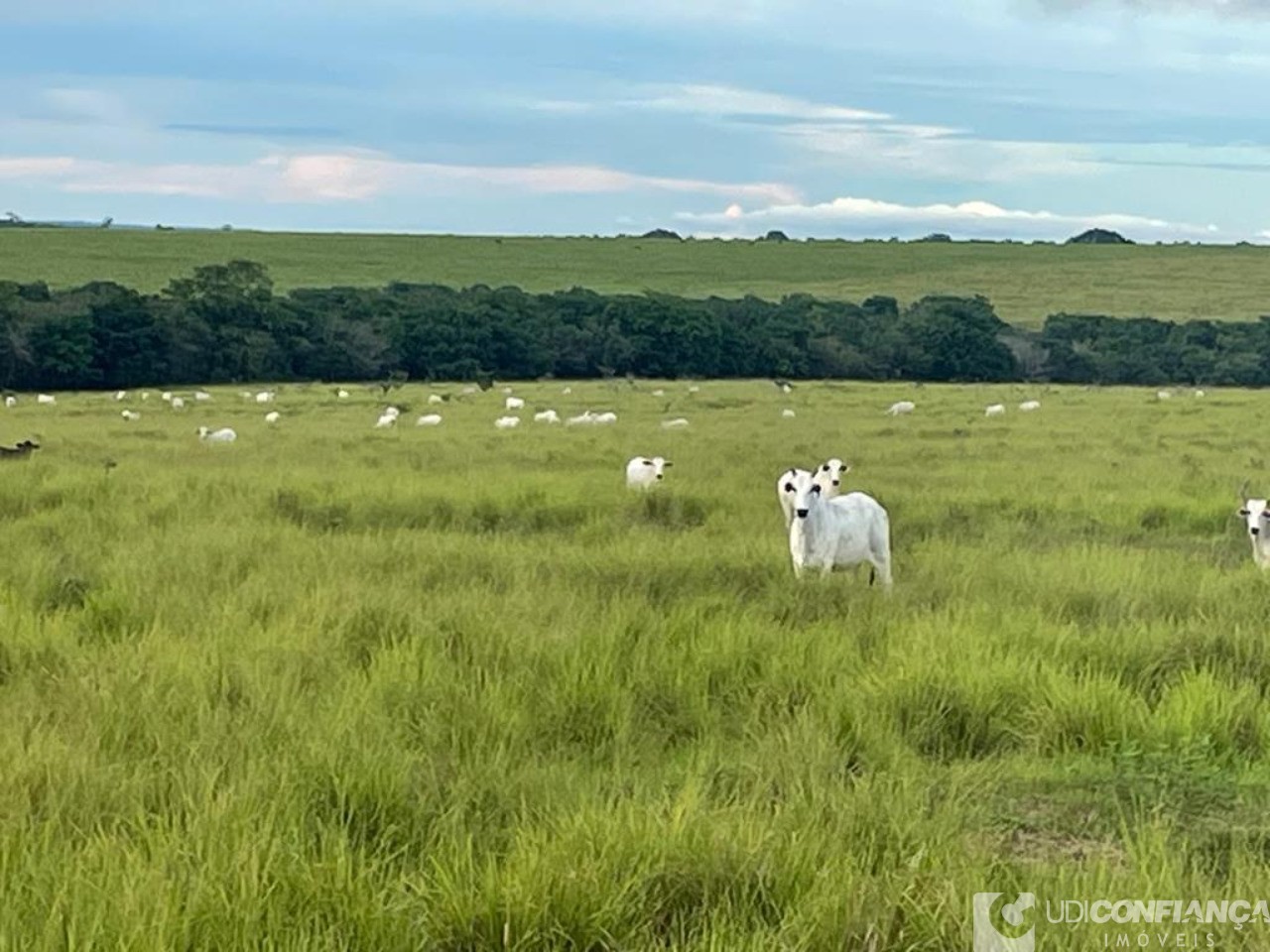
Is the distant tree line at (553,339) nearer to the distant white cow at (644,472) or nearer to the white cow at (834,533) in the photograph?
the distant white cow at (644,472)

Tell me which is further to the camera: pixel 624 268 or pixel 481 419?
pixel 624 268

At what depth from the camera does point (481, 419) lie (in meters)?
31.1

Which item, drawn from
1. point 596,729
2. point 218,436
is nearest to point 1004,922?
point 596,729

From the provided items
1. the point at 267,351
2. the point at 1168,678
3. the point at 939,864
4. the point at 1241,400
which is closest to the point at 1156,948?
the point at 939,864

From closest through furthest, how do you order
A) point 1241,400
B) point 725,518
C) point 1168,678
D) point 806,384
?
point 1168,678 < point 725,518 < point 1241,400 < point 806,384

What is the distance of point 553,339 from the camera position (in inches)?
2440

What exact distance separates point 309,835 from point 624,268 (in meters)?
105

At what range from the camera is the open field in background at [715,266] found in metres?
89.9

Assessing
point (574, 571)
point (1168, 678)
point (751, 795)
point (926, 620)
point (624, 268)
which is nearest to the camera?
point (751, 795)

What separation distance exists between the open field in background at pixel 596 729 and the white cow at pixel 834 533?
29 cm

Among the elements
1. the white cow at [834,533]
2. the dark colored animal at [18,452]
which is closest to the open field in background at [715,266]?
the dark colored animal at [18,452]

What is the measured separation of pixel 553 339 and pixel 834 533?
170ft

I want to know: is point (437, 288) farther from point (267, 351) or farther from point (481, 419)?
point (481, 419)

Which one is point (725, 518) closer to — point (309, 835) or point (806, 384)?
point (309, 835)
